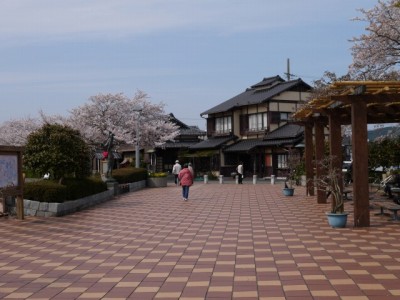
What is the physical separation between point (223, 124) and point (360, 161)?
1287 inches

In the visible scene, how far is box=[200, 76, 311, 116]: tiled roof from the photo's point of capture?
39219 millimetres

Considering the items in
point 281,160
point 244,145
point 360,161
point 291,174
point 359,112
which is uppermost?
point 244,145

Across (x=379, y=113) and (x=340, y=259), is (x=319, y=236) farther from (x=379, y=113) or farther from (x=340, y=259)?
(x=379, y=113)

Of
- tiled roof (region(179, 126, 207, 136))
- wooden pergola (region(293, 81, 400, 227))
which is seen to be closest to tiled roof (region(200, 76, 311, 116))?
tiled roof (region(179, 126, 207, 136))

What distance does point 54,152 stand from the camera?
15.0 metres

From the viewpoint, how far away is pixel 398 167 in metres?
22.6

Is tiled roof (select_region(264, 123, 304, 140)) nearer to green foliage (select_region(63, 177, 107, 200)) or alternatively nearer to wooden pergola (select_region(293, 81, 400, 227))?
green foliage (select_region(63, 177, 107, 200))

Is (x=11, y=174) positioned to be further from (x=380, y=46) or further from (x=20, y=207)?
(x=380, y=46)

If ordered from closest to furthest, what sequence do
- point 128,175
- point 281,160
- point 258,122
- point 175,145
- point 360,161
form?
point 360,161 < point 128,175 < point 281,160 < point 258,122 < point 175,145

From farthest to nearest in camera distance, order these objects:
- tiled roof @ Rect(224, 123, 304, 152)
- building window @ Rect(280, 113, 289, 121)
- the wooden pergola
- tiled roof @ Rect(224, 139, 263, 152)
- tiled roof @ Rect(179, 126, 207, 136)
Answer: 1. tiled roof @ Rect(179, 126, 207, 136)
2. building window @ Rect(280, 113, 289, 121)
3. tiled roof @ Rect(224, 139, 263, 152)
4. tiled roof @ Rect(224, 123, 304, 152)
5. the wooden pergola

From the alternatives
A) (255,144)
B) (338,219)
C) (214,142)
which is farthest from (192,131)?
(338,219)

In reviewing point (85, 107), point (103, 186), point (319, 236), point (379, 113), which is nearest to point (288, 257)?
point (319, 236)

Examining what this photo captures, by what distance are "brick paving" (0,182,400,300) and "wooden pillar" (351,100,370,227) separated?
41 cm

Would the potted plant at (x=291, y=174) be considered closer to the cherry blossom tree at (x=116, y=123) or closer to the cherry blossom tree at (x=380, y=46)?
the cherry blossom tree at (x=380, y=46)
